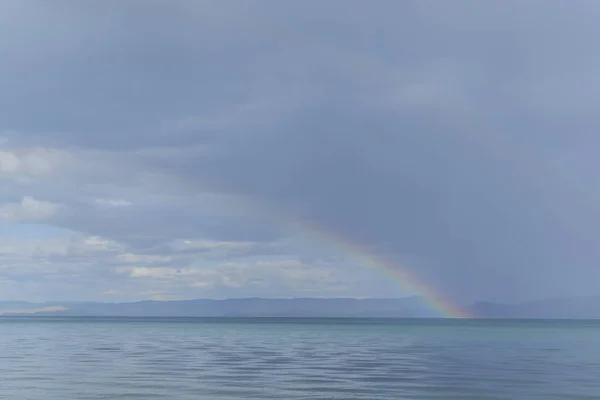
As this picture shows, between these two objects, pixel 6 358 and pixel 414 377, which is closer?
pixel 414 377

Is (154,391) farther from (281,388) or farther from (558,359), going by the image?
(558,359)

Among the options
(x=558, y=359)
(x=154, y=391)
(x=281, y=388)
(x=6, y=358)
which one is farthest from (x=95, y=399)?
(x=558, y=359)

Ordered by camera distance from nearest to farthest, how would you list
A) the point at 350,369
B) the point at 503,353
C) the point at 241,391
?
the point at 241,391 < the point at 350,369 < the point at 503,353

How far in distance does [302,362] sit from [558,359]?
26.1 m

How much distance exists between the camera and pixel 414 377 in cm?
5162

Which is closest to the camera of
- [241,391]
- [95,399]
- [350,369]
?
[95,399]

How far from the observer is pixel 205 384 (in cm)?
4591

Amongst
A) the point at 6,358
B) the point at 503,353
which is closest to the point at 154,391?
the point at 6,358

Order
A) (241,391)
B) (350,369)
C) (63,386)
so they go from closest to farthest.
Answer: (241,391) < (63,386) < (350,369)

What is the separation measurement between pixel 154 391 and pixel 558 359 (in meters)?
44.8

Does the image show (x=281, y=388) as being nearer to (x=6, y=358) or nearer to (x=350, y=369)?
(x=350, y=369)

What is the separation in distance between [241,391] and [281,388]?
2680 mm

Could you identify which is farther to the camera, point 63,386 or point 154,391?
point 63,386

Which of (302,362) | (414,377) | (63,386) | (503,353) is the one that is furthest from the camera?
(503,353)
